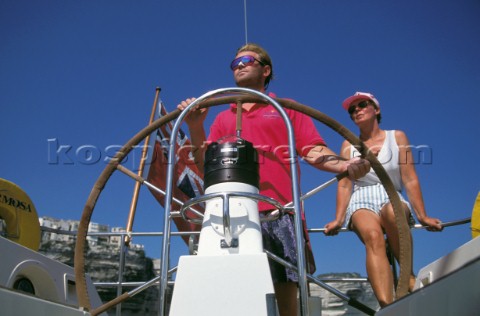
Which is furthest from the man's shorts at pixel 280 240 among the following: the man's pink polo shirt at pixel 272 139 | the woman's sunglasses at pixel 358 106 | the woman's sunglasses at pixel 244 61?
the woman's sunglasses at pixel 358 106

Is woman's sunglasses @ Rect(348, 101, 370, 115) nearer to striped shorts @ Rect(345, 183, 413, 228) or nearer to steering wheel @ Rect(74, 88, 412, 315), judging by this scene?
striped shorts @ Rect(345, 183, 413, 228)

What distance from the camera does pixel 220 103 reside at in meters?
1.51

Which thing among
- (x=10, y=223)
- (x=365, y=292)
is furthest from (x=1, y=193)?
(x=365, y=292)

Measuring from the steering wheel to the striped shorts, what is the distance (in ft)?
2.55

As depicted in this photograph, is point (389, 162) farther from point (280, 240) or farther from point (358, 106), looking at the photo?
point (280, 240)

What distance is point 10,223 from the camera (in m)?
2.01

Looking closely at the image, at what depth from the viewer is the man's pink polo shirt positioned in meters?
1.77

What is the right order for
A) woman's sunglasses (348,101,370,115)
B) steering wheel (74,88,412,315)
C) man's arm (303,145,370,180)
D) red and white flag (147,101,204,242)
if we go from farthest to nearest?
1. red and white flag (147,101,204,242)
2. woman's sunglasses (348,101,370,115)
3. man's arm (303,145,370,180)
4. steering wheel (74,88,412,315)

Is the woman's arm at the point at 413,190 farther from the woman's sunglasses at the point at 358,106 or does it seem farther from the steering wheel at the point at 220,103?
the steering wheel at the point at 220,103

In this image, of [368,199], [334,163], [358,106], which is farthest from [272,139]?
[358,106]

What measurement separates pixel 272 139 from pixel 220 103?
1.43 ft

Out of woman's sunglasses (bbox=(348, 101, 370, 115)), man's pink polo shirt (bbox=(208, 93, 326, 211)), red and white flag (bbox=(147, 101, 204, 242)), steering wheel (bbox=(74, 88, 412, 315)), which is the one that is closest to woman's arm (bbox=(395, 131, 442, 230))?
woman's sunglasses (bbox=(348, 101, 370, 115))

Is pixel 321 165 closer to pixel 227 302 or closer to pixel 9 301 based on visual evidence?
pixel 227 302

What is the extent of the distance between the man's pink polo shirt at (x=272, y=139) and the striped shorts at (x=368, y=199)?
46cm
